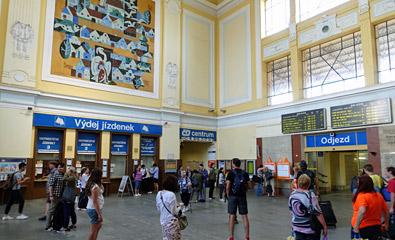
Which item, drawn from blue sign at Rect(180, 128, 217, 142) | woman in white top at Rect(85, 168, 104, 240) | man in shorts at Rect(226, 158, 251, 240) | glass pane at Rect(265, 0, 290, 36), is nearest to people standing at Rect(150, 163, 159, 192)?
blue sign at Rect(180, 128, 217, 142)

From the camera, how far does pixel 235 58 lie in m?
17.3

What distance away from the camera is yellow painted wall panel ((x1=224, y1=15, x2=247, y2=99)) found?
16.8m

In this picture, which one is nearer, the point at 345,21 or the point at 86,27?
the point at 345,21

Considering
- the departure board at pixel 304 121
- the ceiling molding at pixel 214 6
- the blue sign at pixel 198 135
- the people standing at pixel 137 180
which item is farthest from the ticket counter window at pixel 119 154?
the ceiling molding at pixel 214 6

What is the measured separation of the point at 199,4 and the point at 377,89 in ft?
38.0

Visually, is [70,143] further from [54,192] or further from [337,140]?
[337,140]

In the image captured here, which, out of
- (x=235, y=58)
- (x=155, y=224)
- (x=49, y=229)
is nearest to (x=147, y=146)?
(x=235, y=58)

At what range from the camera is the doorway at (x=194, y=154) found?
18.6 m

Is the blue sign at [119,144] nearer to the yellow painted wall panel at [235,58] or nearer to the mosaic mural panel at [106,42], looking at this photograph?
the mosaic mural panel at [106,42]

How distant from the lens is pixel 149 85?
1559 centimetres

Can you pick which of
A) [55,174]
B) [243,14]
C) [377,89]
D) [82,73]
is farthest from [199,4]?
[55,174]

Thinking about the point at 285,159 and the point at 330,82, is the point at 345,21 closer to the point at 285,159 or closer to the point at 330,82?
the point at 330,82

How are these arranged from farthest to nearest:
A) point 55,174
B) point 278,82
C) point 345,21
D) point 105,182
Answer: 1. point 278,82
2. point 105,182
3. point 345,21
4. point 55,174

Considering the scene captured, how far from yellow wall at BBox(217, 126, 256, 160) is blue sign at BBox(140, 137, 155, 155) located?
450 centimetres
